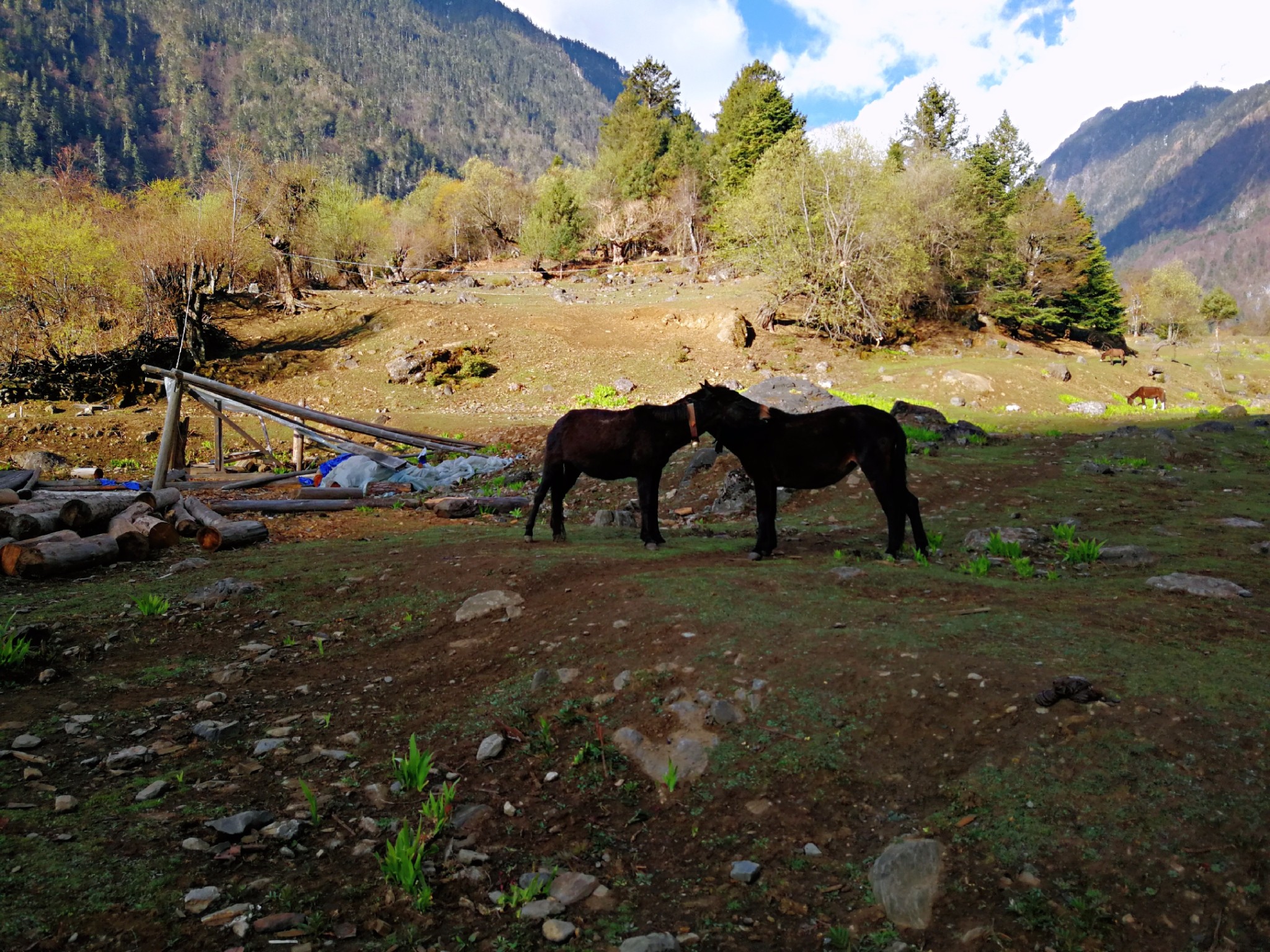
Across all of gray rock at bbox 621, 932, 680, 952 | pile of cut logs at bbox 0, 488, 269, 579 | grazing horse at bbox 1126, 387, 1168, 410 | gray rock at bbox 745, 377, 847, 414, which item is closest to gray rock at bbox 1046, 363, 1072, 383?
grazing horse at bbox 1126, 387, 1168, 410

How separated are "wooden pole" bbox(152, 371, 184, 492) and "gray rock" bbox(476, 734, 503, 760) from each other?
13.4 m

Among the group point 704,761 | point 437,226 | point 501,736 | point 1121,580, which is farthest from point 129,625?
point 437,226

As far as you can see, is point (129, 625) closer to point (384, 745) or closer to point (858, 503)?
point (384, 745)

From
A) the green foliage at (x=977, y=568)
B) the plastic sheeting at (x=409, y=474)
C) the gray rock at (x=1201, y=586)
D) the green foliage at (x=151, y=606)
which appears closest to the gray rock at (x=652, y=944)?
the green foliage at (x=977, y=568)

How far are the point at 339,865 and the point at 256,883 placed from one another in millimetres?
355

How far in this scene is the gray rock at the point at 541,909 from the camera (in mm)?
3125

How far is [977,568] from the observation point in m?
7.44

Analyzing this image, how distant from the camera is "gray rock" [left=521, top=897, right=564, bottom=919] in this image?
3.12 meters

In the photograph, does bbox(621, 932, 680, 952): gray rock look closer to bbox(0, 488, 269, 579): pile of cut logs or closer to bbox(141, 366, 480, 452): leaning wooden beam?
bbox(0, 488, 269, 579): pile of cut logs

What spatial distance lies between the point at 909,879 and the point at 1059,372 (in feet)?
125

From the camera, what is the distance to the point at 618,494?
14.4 m

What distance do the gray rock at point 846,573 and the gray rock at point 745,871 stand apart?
395 cm

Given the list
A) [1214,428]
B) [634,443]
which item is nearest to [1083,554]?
[634,443]

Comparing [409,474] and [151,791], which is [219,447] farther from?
[151,791]
